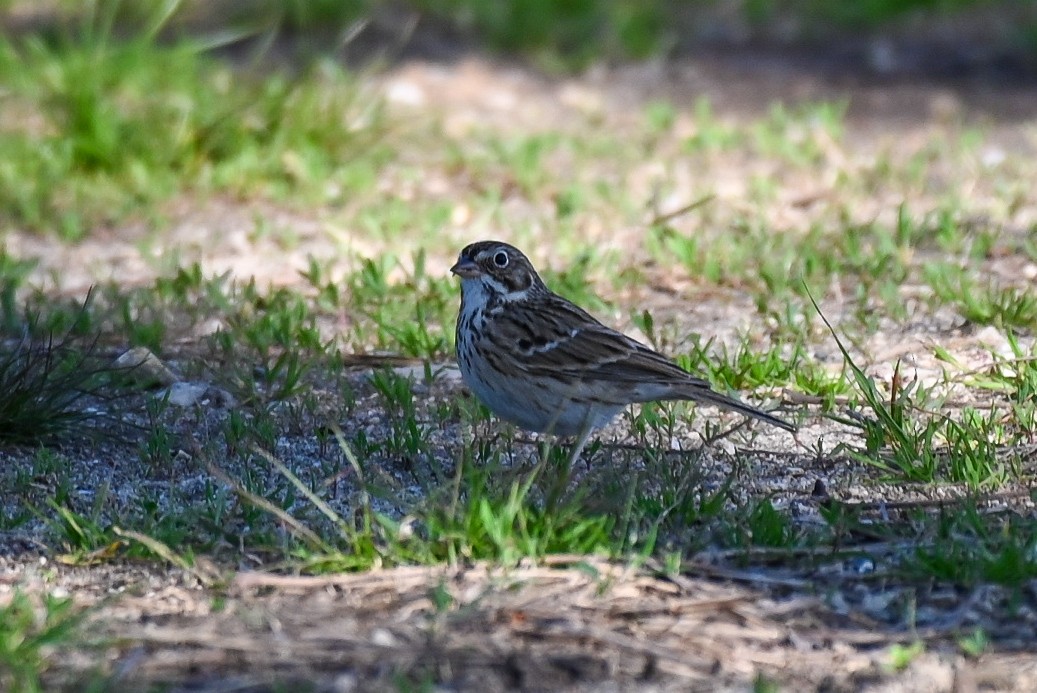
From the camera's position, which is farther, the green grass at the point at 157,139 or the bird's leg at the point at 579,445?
the green grass at the point at 157,139

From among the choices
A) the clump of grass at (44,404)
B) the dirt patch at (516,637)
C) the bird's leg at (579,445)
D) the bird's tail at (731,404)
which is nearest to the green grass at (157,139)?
the clump of grass at (44,404)

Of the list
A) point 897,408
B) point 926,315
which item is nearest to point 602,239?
point 926,315

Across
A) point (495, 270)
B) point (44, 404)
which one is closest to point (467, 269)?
point (495, 270)

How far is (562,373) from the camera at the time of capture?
17.0 ft

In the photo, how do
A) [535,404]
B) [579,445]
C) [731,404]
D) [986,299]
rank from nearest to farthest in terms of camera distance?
[579,445]
[731,404]
[535,404]
[986,299]

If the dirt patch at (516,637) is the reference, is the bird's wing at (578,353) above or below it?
above

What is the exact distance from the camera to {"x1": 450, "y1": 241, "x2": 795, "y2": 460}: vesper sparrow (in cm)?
510

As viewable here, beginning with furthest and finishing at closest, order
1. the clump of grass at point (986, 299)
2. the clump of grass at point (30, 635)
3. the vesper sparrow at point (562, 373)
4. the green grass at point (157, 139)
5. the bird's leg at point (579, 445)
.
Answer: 1. the green grass at point (157, 139)
2. the clump of grass at point (986, 299)
3. the vesper sparrow at point (562, 373)
4. the bird's leg at point (579, 445)
5. the clump of grass at point (30, 635)

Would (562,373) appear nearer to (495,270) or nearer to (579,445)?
(579,445)

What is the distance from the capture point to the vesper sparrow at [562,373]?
5098 mm

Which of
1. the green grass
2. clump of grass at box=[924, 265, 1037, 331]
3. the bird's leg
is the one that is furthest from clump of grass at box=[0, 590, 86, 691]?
the green grass

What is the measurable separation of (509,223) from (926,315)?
7.29 ft

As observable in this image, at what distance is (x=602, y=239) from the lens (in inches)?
301

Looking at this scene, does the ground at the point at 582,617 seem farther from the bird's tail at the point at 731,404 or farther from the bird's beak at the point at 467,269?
the bird's beak at the point at 467,269
